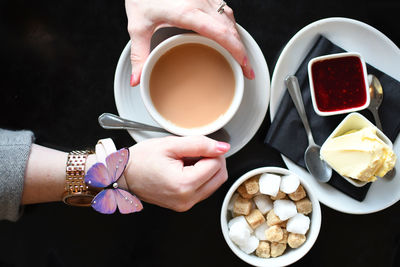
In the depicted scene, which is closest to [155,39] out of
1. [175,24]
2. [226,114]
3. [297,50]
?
[175,24]

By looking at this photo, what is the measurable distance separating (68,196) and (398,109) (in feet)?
3.66

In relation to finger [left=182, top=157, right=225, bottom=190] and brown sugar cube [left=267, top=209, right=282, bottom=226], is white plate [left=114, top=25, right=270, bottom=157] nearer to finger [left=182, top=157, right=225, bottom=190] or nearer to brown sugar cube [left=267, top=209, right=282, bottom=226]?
finger [left=182, top=157, right=225, bottom=190]

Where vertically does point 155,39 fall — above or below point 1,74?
above

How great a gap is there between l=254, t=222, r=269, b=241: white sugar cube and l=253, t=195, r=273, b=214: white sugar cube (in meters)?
0.05

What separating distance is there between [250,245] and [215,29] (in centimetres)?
69

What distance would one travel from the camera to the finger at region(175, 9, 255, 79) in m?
1.12

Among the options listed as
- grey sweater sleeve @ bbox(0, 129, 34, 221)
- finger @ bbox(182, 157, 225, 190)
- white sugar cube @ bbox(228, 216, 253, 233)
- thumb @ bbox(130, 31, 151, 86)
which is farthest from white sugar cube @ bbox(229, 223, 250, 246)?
grey sweater sleeve @ bbox(0, 129, 34, 221)

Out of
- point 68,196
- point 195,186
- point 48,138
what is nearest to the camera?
point 195,186

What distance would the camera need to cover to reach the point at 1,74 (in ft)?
4.66

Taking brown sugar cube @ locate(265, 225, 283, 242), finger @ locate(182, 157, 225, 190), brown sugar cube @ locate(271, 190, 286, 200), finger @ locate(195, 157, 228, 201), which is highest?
finger @ locate(182, 157, 225, 190)

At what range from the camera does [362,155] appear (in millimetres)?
1176

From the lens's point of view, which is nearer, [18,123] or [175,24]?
[175,24]

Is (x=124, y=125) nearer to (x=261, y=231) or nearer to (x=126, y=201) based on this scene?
(x=126, y=201)

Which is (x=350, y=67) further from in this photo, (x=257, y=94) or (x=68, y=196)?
(x=68, y=196)
